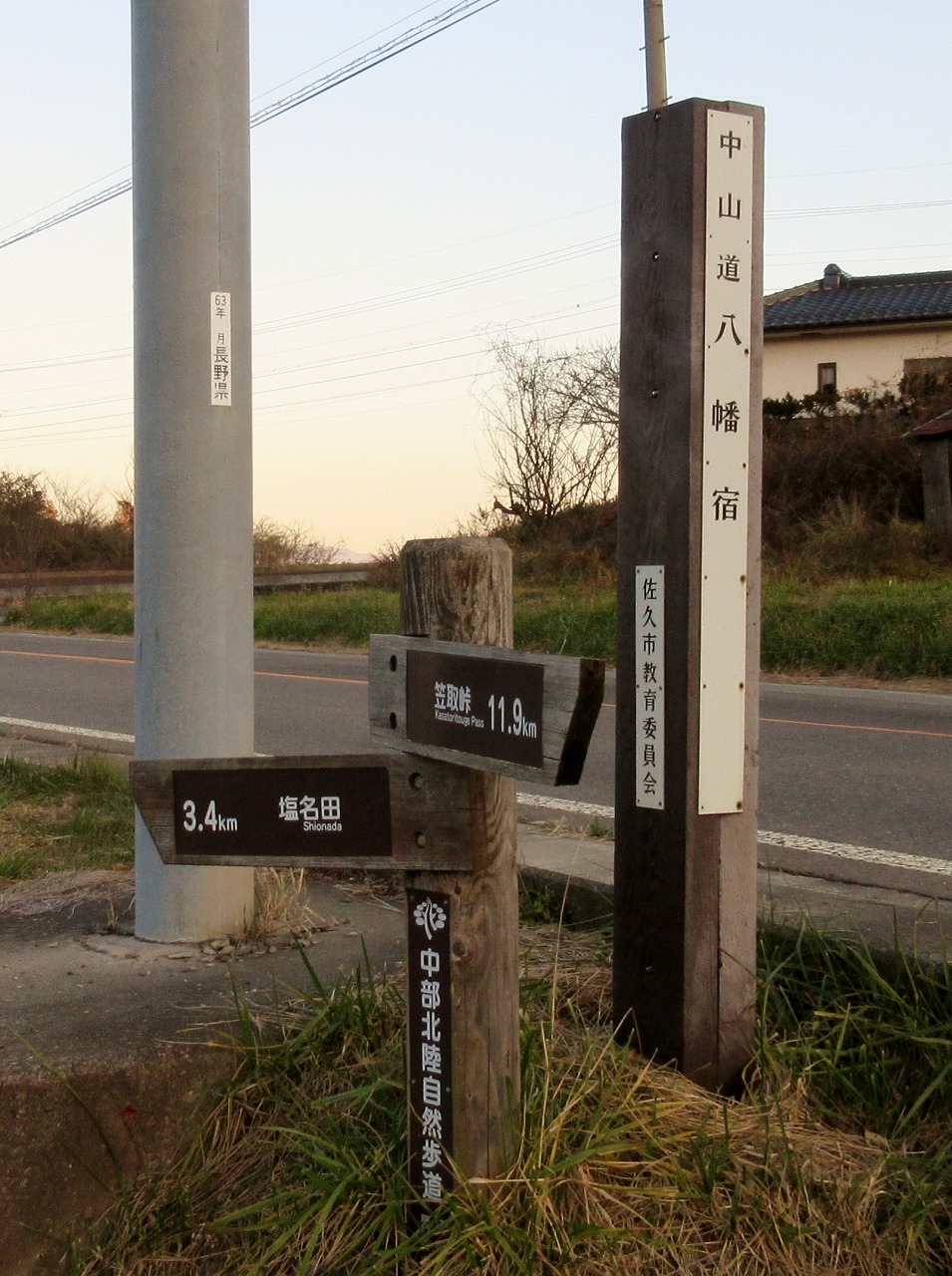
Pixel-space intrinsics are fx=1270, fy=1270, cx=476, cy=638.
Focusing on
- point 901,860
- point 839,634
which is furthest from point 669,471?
point 839,634

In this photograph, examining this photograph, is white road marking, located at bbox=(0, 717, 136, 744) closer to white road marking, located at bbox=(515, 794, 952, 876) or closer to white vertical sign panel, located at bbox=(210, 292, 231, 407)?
white road marking, located at bbox=(515, 794, 952, 876)

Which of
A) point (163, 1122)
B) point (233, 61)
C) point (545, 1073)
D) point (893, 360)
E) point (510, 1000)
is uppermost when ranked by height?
point (893, 360)

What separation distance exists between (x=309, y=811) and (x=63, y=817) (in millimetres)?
3680

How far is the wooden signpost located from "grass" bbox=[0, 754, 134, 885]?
8.42ft

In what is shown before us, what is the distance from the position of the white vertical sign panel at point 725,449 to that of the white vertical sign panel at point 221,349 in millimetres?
1544

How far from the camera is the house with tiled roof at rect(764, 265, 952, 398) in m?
29.9

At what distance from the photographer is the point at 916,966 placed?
121 inches

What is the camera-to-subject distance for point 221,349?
367cm

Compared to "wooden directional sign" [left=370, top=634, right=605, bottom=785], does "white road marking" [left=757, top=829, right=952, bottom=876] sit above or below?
below

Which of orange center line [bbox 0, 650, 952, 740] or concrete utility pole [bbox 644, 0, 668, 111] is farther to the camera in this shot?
concrete utility pole [bbox 644, 0, 668, 111]

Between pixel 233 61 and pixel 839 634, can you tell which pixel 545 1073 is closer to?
pixel 233 61

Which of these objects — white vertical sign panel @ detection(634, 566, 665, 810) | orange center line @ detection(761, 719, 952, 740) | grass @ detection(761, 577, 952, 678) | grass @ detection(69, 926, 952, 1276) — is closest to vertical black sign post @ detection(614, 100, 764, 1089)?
white vertical sign panel @ detection(634, 566, 665, 810)

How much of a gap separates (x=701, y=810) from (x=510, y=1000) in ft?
2.25

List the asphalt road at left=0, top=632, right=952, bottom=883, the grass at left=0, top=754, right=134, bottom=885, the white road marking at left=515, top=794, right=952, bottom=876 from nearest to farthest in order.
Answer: the grass at left=0, top=754, right=134, bottom=885 → the white road marking at left=515, top=794, right=952, bottom=876 → the asphalt road at left=0, top=632, right=952, bottom=883
